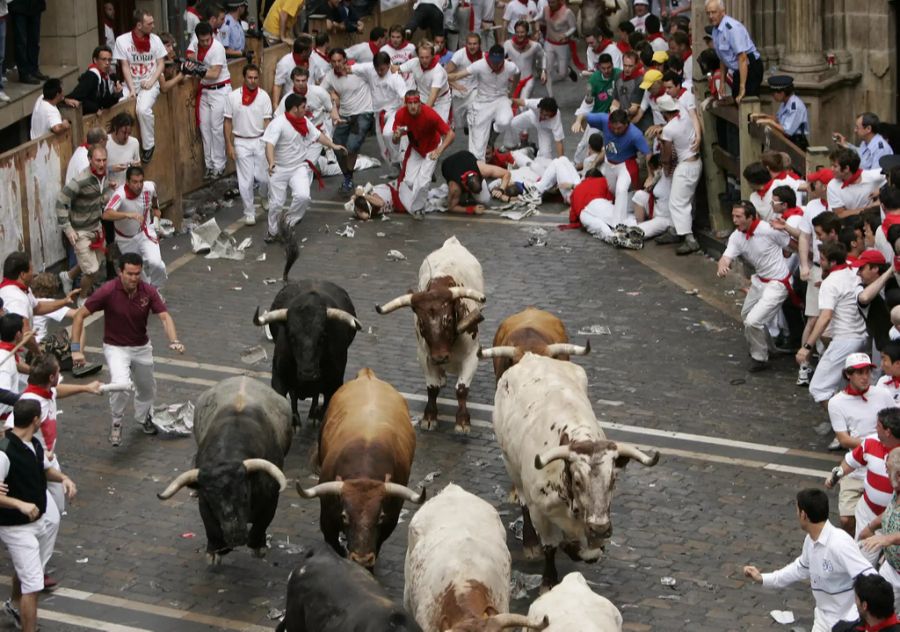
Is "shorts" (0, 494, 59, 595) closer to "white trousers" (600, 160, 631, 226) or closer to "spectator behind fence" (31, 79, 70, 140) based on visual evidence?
"spectator behind fence" (31, 79, 70, 140)

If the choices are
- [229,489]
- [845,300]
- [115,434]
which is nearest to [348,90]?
[115,434]

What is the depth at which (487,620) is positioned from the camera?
1039 cm

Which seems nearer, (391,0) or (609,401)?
(609,401)

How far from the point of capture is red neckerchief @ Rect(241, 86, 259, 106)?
23.2m

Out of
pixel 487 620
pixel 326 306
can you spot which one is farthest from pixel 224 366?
pixel 487 620

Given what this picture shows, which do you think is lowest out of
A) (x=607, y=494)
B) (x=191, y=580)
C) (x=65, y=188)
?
(x=191, y=580)

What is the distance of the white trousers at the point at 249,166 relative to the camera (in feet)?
75.3

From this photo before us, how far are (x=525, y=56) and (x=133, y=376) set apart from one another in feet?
42.9

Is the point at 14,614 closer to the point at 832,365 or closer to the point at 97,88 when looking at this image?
the point at 832,365

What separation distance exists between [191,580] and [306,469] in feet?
7.64

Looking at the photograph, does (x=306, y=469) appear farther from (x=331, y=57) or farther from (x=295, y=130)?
(x=331, y=57)

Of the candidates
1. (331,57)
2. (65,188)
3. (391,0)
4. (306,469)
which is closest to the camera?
(306,469)

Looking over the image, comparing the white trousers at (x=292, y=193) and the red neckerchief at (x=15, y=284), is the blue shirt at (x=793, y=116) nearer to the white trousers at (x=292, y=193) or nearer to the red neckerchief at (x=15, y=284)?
the white trousers at (x=292, y=193)

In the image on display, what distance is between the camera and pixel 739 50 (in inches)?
818
